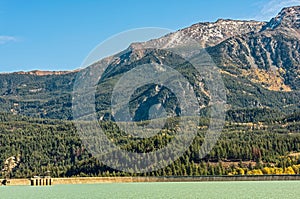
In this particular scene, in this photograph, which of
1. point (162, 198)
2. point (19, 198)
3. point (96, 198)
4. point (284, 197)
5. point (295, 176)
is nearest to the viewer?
point (284, 197)

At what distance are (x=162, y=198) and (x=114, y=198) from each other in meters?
10.2

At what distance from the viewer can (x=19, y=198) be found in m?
118

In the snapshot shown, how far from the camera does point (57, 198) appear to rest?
4434 inches

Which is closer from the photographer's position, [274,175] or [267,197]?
[267,197]

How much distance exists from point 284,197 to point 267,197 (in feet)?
9.63

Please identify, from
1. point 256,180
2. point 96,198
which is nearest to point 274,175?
point 256,180

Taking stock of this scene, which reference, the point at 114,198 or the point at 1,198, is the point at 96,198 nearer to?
the point at 114,198

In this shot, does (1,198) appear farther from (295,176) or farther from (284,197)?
(295,176)

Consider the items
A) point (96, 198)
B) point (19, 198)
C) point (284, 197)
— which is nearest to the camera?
point (284, 197)

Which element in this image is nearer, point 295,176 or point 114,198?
point 114,198

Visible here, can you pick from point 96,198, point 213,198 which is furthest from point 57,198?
point 213,198

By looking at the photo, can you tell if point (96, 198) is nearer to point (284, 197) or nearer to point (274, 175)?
point (284, 197)

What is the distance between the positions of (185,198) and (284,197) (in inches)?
628

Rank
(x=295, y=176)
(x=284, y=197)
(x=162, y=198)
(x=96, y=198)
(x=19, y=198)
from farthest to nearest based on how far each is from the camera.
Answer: (x=295, y=176)
(x=19, y=198)
(x=96, y=198)
(x=162, y=198)
(x=284, y=197)
